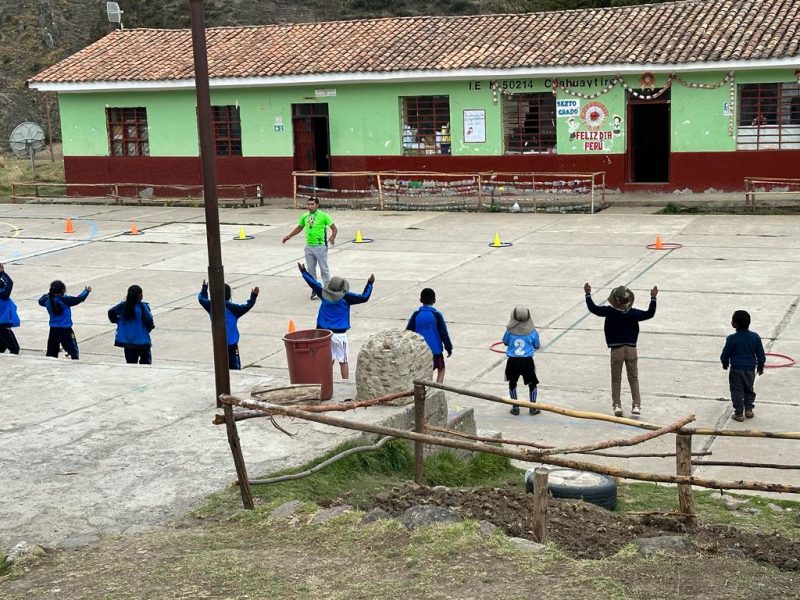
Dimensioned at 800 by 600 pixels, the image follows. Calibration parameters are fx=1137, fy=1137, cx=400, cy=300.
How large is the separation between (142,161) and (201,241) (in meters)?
9.94

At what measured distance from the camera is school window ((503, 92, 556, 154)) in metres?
29.1

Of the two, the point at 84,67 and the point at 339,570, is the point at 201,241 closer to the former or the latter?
the point at 84,67

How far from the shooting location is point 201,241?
79.9 ft

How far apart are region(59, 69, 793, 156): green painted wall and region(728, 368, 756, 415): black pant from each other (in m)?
17.3

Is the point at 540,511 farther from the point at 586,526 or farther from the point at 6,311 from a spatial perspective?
the point at 6,311

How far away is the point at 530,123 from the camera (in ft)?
96.2

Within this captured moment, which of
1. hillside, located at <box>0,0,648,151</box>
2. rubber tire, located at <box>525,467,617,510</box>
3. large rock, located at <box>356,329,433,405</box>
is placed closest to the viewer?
rubber tire, located at <box>525,467,617,510</box>

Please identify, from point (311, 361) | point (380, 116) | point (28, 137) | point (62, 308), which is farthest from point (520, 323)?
point (28, 137)

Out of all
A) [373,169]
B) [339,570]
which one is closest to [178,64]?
[373,169]

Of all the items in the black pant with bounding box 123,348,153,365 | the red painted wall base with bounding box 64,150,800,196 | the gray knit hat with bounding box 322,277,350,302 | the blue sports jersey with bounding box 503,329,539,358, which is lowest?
the black pant with bounding box 123,348,153,365

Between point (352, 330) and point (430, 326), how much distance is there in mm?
3522

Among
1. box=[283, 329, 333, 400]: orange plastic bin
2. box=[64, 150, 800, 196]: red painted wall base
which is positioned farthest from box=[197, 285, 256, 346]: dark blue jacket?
box=[64, 150, 800, 196]: red painted wall base

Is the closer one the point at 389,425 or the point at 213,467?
the point at 213,467

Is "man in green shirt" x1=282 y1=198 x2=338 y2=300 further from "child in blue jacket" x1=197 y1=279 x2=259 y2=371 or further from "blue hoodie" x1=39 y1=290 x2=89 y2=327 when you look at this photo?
"child in blue jacket" x1=197 y1=279 x2=259 y2=371
